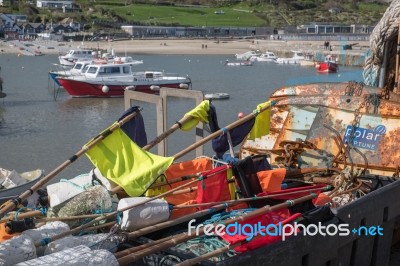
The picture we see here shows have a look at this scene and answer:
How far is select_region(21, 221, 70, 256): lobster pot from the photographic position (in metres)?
5.94

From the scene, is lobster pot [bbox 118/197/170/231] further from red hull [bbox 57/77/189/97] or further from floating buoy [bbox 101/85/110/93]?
floating buoy [bbox 101/85/110/93]

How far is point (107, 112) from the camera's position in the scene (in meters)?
37.8

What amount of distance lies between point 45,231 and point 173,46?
10952 cm

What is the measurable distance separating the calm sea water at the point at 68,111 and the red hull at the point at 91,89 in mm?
478

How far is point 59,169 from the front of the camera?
716cm

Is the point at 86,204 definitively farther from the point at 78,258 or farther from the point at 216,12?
the point at 216,12

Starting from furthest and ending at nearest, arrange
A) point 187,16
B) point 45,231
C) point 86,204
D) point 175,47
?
point 187,16 < point 175,47 < point 86,204 < point 45,231

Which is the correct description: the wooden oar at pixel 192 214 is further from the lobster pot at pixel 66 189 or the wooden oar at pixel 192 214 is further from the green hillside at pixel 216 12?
the green hillside at pixel 216 12

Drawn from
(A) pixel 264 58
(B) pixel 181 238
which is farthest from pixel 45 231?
(A) pixel 264 58

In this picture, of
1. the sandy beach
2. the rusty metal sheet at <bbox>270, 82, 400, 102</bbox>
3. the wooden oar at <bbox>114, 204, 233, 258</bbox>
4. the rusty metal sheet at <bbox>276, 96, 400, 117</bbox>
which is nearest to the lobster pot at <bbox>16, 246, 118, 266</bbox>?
the wooden oar at <bbox>114, 204, 233, 258</bbox>

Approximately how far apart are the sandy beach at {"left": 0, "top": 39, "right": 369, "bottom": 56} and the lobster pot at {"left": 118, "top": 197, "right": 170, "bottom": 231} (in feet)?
296

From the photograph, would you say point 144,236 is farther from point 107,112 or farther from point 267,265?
point 107,112

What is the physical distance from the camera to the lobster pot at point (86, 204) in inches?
272

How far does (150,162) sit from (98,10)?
497ft
